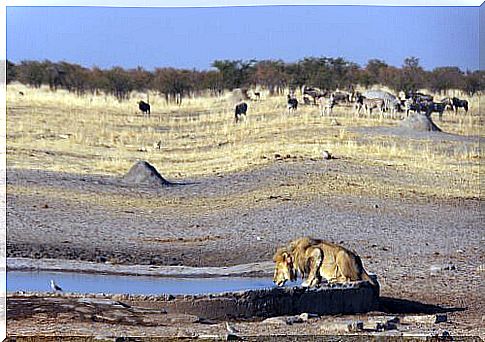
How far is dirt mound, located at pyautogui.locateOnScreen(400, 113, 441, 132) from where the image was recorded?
945cm

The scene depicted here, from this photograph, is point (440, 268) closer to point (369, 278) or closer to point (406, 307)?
point (406, 307)

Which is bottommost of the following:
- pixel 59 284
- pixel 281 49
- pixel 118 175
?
pixel 59 284

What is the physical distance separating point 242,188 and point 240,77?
0.96 metres

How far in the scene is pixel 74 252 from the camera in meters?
9.16

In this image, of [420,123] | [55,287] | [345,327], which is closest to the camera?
[345,327]

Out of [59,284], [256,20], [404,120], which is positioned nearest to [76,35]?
[256,20]

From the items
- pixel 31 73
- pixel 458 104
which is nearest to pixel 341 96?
pixel 458 104

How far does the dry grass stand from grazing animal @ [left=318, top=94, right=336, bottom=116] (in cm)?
6

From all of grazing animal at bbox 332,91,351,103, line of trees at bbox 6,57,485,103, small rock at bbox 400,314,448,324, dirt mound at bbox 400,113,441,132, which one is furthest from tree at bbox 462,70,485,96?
small rock at bbox 400,314,448,324

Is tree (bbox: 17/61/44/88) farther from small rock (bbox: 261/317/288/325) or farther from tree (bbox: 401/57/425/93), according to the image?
tree (bbox: 401/57/425/93)

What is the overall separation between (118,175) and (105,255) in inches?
27.2

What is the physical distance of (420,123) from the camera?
9.48 meters

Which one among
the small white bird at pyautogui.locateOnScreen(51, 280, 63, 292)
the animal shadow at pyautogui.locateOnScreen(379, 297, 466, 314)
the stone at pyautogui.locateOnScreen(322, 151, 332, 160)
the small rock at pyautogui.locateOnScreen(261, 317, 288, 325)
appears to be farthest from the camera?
the stone at pyautogui.locateOnScreen(322, 151, 332, 160)

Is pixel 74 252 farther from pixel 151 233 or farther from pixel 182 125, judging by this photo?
pixel 182 125
